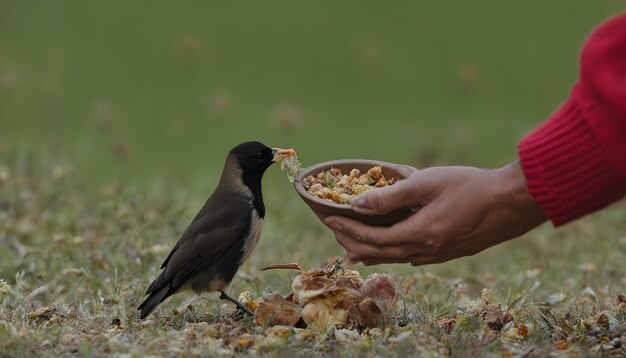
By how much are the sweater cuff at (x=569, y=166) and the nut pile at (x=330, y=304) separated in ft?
2.55

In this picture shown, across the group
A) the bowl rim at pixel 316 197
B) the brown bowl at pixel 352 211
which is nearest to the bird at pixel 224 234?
the bowl rim at pixel 316 197

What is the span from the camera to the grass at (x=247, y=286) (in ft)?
12.1

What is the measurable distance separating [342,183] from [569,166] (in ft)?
3.14

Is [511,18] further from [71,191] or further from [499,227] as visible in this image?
[499,227]

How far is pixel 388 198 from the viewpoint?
12.0ft

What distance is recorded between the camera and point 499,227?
3.77 meters

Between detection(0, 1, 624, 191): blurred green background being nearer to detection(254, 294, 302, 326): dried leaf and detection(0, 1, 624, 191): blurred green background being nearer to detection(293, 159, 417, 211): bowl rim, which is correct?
detection(293, 159, 417, 211): bowl rim

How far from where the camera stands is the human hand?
12.0 feet

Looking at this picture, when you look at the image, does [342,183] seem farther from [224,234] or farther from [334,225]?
[224,234]

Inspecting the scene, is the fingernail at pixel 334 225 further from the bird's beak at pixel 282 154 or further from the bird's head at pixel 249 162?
the bird's head at pixel 249 162

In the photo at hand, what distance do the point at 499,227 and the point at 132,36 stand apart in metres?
6.13

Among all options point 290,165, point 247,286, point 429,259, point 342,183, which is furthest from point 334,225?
point 247,286

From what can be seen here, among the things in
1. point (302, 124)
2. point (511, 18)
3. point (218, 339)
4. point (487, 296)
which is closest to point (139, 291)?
point (218, 339)

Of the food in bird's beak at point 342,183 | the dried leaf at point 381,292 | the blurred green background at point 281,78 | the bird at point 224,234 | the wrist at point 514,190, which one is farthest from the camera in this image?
the blurred green background at point 281,78
